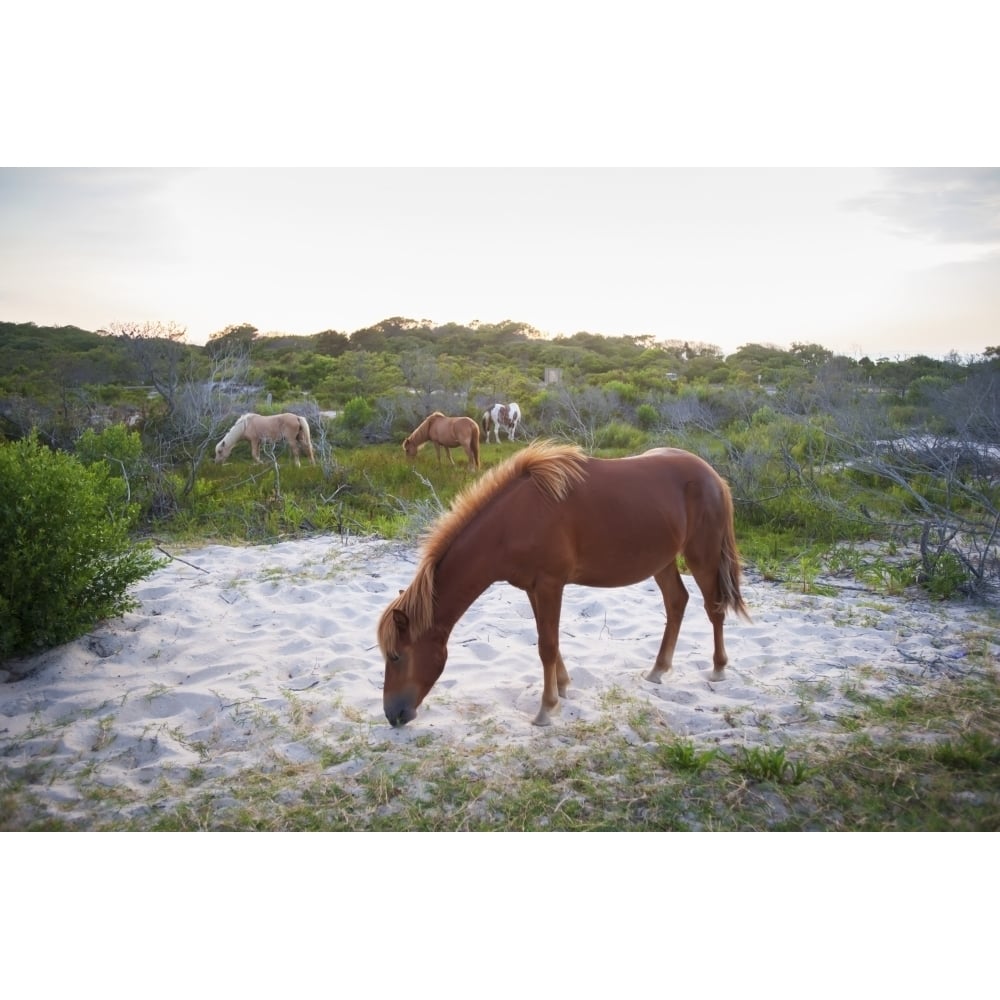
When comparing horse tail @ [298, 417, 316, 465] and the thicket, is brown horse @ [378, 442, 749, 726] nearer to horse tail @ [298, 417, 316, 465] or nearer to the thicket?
the thicket

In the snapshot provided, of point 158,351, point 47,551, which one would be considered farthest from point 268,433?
point 47,551

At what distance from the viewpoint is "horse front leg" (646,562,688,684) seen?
3.29m

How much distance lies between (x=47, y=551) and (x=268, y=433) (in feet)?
15.6

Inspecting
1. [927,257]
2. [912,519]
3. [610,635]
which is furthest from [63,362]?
[912,519]

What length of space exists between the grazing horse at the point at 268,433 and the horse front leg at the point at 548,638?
5.32 metres

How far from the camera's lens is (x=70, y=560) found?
130 inches

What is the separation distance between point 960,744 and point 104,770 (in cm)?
342

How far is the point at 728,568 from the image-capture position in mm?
3273

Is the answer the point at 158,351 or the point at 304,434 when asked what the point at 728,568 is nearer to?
the point at 158,351

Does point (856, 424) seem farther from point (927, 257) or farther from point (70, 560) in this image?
point (70, 560)

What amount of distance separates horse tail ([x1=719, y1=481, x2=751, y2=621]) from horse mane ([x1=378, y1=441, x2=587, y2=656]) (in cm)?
83

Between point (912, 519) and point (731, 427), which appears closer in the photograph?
point (912, 519)

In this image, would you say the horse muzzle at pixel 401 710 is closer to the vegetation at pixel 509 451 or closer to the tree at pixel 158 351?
the vegetation at pixel 509 451

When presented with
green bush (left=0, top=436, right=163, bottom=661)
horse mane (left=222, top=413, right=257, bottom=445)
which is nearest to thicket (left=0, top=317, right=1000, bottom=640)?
horse mane (left=222, top=413, right=257, bottom=445)
